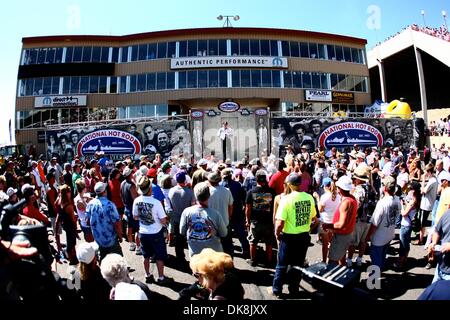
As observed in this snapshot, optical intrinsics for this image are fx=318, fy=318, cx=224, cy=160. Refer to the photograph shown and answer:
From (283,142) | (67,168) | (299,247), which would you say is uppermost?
(283,142)

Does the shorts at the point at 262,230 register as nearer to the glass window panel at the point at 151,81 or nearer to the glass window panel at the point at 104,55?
the glass window panel at the point at 151,81

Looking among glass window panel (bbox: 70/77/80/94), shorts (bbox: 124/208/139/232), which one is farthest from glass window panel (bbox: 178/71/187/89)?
shorts (bbox: 124/208/139/232)

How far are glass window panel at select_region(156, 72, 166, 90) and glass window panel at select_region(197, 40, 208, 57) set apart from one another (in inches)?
146

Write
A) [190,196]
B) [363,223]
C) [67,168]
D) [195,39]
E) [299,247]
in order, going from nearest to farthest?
1. [299,247]
2. [363,223]
3. [190,196]
4. [67,168]
5. [195,39]

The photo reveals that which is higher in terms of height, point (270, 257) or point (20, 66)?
point (20, 66)

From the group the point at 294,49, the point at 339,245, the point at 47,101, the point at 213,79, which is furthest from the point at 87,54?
the point at 339,245

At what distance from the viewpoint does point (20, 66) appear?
30.0 meters

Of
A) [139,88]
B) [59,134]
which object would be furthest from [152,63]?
[59,134]

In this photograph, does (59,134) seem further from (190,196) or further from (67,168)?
(190,196)

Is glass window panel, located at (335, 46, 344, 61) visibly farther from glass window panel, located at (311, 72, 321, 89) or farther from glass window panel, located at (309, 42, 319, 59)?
glass window panel, located at (311, 72, 321, 89)

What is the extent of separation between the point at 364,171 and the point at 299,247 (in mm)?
2265

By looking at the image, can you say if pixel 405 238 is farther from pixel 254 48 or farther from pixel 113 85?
pixel 113 85

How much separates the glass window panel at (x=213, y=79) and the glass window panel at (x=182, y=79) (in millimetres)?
2159

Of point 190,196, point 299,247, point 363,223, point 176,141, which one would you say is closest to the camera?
point 299,247
